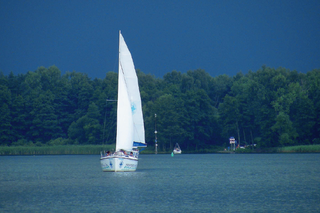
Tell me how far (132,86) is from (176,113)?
75594 millimetres

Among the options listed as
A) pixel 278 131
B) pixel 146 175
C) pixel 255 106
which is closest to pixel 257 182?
pixel 146 175

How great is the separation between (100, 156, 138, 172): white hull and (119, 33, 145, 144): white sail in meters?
2.71

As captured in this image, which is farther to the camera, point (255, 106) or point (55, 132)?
point (55, 132)

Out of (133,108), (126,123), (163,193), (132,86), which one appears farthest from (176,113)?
(163,193)

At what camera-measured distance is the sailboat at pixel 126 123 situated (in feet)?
169

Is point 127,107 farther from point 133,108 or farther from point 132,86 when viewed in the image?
point 132,86

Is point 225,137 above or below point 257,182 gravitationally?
above

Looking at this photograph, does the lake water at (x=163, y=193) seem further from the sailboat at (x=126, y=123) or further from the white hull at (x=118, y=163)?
the sailboat at (x=126, y=123)

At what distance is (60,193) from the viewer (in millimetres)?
37406

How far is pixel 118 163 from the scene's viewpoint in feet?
168

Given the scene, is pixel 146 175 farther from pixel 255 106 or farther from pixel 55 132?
pixel 55 132

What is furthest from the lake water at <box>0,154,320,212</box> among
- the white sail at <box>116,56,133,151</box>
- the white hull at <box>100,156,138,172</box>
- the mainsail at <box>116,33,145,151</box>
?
the mainsail at <box>116,33,145,151</box>

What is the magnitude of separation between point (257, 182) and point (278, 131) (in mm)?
72436

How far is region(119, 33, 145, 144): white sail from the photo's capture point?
175 ft
